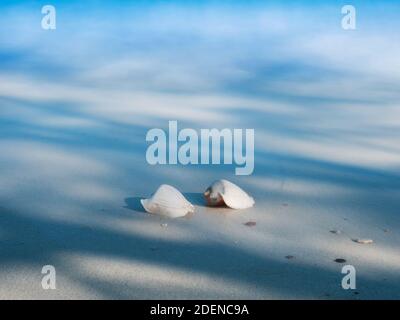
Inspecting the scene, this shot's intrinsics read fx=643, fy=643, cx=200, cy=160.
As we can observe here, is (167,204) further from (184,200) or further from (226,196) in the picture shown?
(226,196)

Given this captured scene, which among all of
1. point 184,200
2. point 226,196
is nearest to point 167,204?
point 184,200

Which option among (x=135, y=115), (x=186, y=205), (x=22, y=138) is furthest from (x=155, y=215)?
(x=135, y=115)
